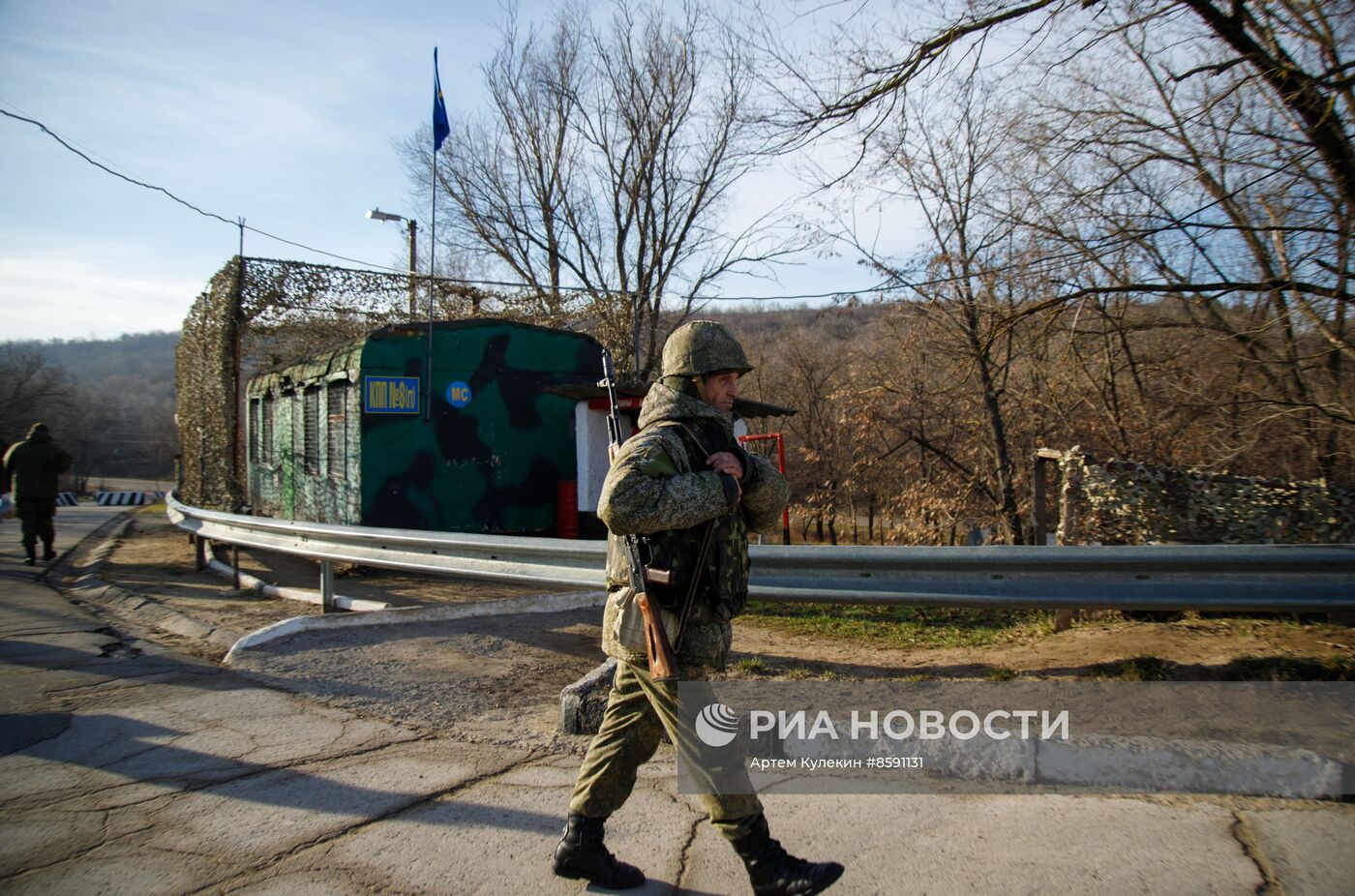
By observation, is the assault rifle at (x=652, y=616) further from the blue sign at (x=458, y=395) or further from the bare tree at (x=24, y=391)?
the bare tree at (x=24, y=391)

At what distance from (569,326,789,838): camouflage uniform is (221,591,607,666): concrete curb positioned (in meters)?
4.00

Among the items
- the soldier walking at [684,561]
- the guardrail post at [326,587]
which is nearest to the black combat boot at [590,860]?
the soldier walking at [684,561]

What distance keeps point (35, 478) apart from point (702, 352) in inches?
488

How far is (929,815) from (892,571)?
1531 millimetres

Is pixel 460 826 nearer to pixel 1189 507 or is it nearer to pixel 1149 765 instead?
pixel 1149 765

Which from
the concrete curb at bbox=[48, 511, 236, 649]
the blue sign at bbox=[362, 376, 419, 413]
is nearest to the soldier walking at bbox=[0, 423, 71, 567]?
the concrete curb at bbox=[48, 511, 236, 649]

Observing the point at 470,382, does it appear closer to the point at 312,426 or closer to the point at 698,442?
the point at 312,426

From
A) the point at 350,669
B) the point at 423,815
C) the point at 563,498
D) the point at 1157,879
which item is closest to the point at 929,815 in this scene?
the point at 1157,879

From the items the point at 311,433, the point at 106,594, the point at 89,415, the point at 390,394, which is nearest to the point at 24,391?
the point at 89,415

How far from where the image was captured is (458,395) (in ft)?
37.6

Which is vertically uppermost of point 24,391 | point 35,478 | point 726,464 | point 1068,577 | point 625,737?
point 24,391

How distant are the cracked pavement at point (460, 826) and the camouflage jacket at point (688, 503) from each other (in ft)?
2.86

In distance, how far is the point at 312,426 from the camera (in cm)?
1233

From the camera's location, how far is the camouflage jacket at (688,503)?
280 centimetres
